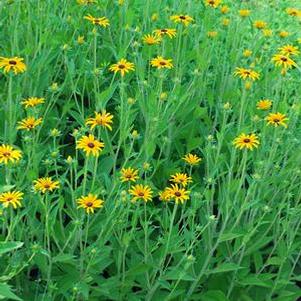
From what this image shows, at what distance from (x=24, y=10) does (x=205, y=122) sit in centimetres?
97

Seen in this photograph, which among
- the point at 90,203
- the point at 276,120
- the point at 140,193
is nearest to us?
the point at 90,203

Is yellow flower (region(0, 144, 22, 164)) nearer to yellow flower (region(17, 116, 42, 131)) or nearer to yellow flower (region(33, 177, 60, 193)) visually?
yellow flower (region(33, 177, 60, 193))

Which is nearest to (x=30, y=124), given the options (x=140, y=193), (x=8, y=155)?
(x=8, y=155)

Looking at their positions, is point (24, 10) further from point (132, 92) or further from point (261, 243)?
point (261, 243)

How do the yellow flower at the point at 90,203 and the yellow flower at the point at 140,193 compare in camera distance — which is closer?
the yellow flower at the point at 90,203

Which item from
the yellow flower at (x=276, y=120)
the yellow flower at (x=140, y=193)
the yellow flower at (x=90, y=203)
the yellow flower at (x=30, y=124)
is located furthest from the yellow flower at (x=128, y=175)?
the yellow flower at (x=276, y=120)

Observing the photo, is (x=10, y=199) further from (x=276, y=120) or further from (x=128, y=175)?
(x=276, y=120)

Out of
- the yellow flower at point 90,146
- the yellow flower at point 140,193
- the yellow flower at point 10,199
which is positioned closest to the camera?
the yellow flower at point 10,199

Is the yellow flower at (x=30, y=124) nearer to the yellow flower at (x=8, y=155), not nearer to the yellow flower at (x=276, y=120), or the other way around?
the yellow flower at (x=8, y=155)

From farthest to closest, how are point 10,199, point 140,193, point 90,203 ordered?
point 140,193 → point 90,203 → point 10,199

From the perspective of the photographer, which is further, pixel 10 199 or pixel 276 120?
pixel 276 120

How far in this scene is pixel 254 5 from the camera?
3814 mm

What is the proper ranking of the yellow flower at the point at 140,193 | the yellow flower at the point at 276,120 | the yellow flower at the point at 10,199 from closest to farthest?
1. the yellow flower at the point at 10,199
2. the yellow flower at the point at 140,193
3. the yellow flower at the point at 276,120

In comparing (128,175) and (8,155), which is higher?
(8,155)
